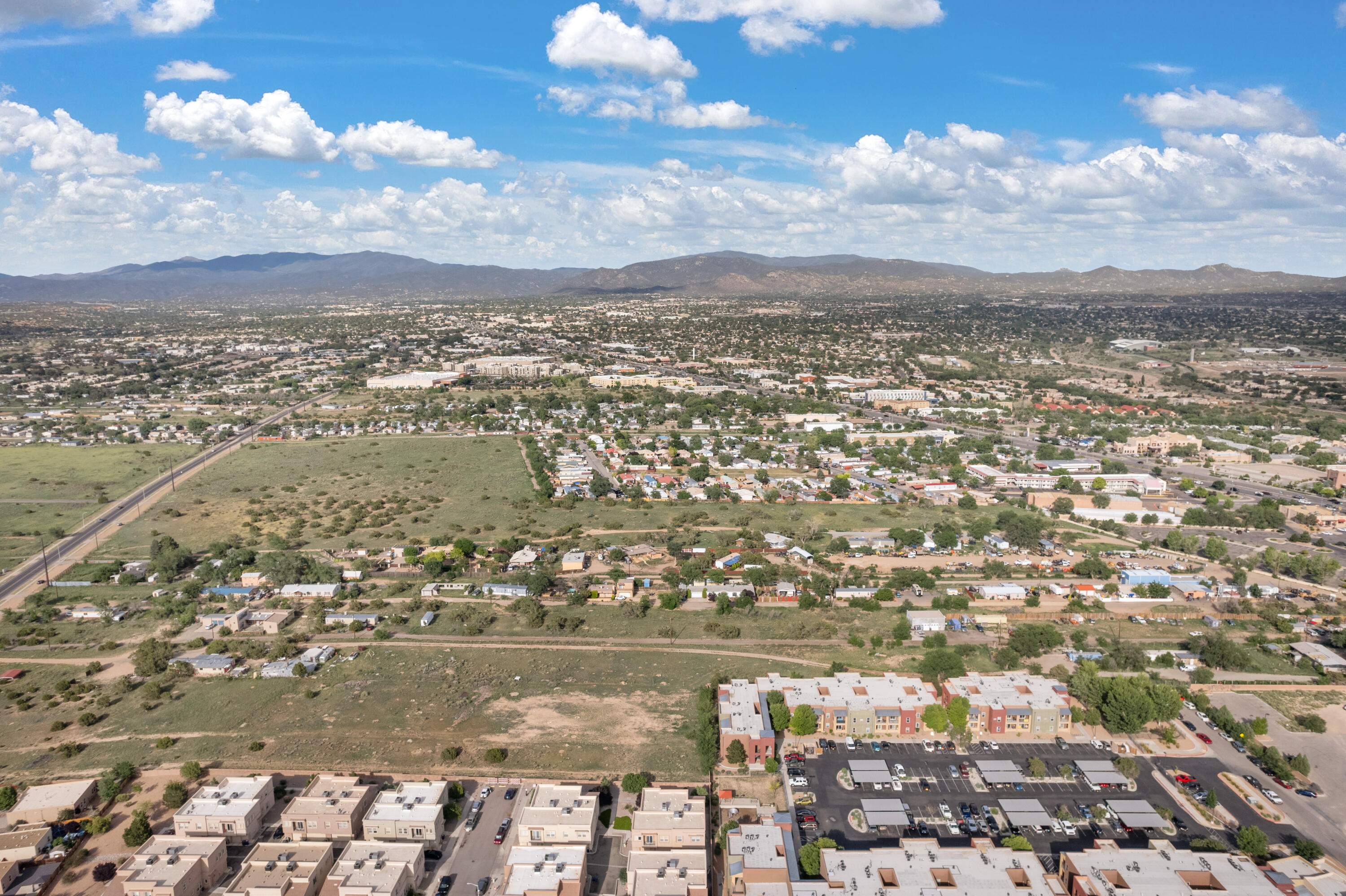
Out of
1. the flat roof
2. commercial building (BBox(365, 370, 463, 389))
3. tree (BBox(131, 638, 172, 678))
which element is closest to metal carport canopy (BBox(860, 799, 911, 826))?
the flat roof

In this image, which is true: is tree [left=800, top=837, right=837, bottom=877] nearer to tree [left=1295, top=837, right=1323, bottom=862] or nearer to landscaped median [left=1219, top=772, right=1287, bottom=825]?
tree [left=1295, top=837, right=1323, bottom=862]

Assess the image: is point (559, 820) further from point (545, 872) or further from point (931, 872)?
point (931, 872)

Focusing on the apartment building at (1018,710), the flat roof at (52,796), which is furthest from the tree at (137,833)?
the apartment building at (1018,710)

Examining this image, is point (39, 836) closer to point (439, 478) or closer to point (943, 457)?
point (439, 478)

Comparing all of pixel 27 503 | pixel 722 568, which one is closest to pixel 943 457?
pixel 722 568

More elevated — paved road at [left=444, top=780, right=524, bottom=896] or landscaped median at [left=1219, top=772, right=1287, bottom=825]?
landscaped median at [left=1219, top=772, right=1287, bottom=825]
